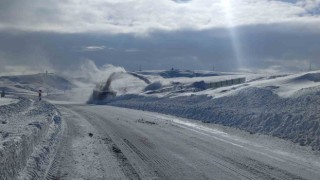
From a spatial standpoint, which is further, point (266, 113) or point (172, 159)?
point (266, 113)

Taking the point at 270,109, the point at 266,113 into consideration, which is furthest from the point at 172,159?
the point at 270,109

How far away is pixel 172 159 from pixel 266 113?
1322cm

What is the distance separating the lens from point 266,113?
24.6m

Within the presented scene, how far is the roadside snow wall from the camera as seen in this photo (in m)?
19.5

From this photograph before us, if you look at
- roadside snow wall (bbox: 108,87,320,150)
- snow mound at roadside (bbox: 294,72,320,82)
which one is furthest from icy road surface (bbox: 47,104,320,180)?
snow mound at roadside (bbox: 294,72,320,82)

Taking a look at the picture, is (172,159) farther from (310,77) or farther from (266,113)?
(310,77)

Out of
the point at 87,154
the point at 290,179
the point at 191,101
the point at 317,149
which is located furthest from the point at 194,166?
the point at 191,101

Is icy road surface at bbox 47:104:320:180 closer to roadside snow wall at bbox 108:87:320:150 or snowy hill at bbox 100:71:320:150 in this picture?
roadside snow wall at bbox 108:87:320:150

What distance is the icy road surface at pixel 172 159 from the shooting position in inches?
413

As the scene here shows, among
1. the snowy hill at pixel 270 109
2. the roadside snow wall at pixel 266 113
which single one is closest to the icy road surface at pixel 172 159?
the roadside snow wall at pixel 266 113

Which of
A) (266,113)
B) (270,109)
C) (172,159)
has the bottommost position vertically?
(172,159)

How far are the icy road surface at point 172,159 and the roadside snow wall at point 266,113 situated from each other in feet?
9.19

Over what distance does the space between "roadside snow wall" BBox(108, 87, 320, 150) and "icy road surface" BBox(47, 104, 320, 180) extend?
2.80 m

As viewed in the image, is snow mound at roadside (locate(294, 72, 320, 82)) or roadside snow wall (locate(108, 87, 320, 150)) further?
snow mound at roadside (locate(294, 72, 320, 82))
